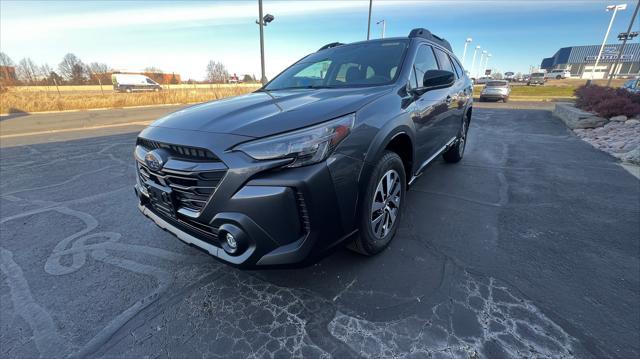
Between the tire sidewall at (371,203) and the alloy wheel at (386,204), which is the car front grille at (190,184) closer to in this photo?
the tire sidewall at (371,203)

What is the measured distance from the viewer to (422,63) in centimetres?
321

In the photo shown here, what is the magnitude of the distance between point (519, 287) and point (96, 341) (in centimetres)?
290

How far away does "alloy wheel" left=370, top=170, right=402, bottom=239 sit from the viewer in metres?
2.31

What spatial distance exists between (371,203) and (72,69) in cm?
6260

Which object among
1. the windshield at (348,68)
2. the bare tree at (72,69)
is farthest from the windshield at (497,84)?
the bare tree at (72,69)

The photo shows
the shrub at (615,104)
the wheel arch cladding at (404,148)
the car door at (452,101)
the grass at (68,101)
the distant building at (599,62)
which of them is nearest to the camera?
the wheel arch cladding at (404,148)

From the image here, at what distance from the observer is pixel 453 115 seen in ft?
13.6

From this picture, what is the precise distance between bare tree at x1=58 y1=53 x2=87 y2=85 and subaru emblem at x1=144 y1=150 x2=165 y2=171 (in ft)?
195

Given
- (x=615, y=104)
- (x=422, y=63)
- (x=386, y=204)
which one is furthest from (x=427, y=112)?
(x=615, y=104)

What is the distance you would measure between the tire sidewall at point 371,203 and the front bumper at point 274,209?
24cm

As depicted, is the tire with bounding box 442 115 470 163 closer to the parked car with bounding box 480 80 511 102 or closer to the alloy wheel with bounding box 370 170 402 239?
the alloy wheel with bounding box 370 170 402 239

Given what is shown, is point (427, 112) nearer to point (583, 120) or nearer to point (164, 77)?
point (583, 120)

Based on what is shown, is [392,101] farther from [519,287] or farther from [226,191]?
[519,287]

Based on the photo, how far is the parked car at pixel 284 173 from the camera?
5.45ft
